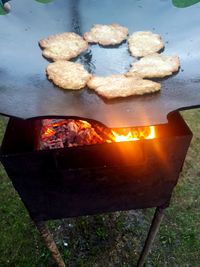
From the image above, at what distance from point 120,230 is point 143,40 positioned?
5.92 feet

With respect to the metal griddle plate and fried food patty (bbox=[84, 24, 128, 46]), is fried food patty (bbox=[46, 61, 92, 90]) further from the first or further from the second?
fried food patty (bbox=[84, 24, 128, 46])

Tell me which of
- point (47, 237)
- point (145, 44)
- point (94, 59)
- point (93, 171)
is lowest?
point (47, 237)

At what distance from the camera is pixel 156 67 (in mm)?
2119

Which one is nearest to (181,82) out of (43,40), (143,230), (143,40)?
(143,40)

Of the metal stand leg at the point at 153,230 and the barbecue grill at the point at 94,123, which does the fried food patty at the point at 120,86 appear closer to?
the barbecue grill at the point at 94,123

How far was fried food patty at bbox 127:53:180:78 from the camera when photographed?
2.06 metres

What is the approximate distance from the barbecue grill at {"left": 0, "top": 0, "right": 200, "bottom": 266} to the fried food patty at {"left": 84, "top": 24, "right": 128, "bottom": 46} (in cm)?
6

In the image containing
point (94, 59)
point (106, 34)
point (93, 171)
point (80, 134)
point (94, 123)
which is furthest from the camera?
point (106, 34)

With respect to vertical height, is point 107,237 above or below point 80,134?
below

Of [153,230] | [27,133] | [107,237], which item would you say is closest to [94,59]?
[27,133]

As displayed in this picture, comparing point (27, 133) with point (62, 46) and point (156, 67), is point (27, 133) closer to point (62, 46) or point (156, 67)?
point (62, 46)

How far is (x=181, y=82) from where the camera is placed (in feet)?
6.44

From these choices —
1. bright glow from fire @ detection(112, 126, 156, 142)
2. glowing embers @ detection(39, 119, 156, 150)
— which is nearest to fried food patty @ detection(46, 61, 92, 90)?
glowing embers @ detection(39, 119, 156, 150)

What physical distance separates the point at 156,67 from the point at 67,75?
24.0 inches
